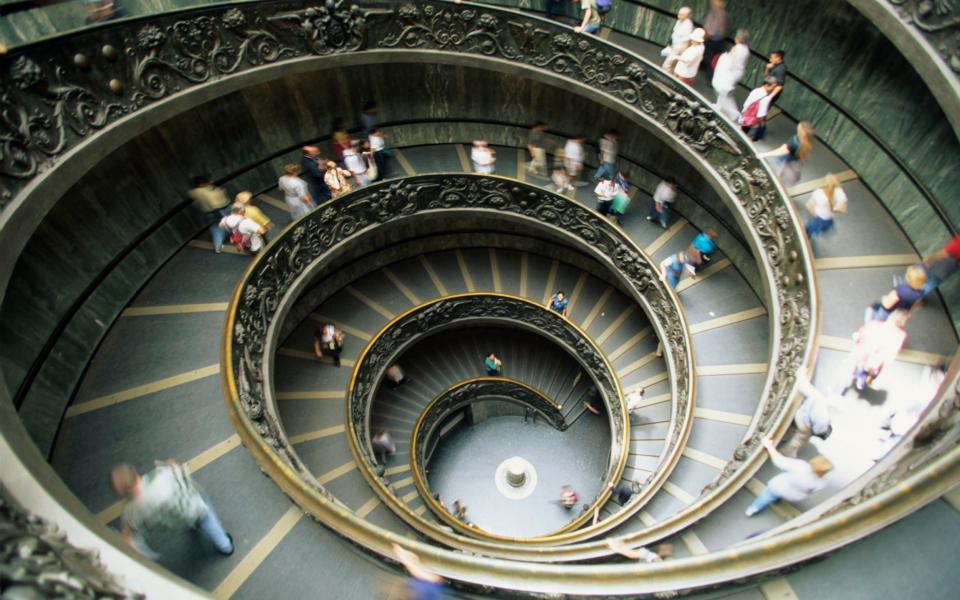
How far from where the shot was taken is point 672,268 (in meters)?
9.78

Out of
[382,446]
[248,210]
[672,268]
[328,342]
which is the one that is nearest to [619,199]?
[672,268]

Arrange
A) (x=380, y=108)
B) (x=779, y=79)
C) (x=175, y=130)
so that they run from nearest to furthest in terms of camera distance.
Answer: (x=779, y=79)
(x=175, y=130)
(x=380, y=108)

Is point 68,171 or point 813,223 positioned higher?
point 68,171

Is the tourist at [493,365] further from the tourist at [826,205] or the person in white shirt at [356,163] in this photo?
the tourist at [826,205]

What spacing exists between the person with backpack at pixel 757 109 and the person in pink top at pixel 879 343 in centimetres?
386

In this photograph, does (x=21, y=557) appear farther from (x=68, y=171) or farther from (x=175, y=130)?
(x=175, y=130)

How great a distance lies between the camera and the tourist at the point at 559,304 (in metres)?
12.4

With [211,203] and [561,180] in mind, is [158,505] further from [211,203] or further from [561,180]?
[561,180]

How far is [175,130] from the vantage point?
8.88 metres

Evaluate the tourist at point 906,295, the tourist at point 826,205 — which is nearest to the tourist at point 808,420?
the tourist at point 906,295

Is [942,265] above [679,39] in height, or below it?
below

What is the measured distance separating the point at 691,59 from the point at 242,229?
813 cm

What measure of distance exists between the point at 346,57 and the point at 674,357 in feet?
27.3

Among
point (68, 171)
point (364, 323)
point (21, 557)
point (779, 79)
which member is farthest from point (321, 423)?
point (779, 79)
